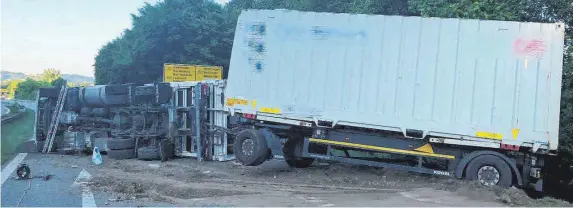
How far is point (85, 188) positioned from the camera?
27.2 ft

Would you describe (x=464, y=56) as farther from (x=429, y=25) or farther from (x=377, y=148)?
(x=377, y=148)

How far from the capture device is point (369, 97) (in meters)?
9.19

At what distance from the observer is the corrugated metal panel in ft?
27.3

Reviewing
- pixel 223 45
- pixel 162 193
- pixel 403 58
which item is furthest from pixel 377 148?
pixel 223 45

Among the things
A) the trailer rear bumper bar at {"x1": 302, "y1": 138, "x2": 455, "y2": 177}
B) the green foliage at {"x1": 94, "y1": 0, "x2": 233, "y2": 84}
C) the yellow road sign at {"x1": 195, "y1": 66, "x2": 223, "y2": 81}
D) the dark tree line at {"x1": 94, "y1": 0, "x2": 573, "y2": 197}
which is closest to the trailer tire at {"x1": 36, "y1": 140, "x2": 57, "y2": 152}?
the yellow road sign at {"x1": 195, "y1": 66, "x2": 223, "y2": 81}

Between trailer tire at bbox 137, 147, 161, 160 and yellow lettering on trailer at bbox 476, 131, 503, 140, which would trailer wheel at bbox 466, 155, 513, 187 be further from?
trailer tire at bbox 137, 147, 161, 160

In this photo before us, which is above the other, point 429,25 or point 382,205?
point 429,25

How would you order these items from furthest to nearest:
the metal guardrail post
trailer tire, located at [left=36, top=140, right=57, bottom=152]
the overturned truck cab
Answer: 1. trailer tire, located at [left=36, top=140, right=57, bottom=152]
2. the overturned truck cab
3. the metal guardrail post

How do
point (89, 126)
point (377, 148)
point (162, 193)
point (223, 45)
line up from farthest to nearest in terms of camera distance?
point (223, 45) → point (89, 126) → point (377, 148) → point (162, 193)

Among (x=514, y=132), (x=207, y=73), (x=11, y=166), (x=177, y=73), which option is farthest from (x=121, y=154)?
(x=514, y=132)

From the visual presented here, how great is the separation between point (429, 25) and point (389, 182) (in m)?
3.04

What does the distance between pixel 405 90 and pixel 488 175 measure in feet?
6.56

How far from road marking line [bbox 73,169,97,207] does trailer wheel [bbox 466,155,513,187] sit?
6.08 m

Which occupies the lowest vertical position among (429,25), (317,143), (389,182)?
(389,182)
